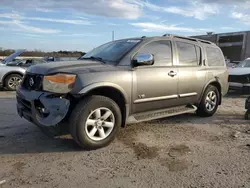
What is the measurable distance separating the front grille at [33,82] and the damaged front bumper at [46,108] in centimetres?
10

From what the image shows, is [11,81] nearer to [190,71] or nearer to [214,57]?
[190,71]

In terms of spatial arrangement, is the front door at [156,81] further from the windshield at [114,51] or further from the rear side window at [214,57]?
the rear side window at [214,57]

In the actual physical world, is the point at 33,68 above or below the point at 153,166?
above

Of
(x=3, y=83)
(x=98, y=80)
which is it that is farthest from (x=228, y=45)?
(x=98, y=80)

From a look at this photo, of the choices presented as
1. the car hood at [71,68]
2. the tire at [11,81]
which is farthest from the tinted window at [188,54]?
the tire at [11,81]

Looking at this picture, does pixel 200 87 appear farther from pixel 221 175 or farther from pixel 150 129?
pixel 221 175

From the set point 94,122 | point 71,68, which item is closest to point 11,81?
point 71,68

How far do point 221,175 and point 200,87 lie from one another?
2.74 m

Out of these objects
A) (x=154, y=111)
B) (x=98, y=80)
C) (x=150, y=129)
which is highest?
(x=98, y=80)

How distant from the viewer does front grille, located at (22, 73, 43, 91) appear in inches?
147

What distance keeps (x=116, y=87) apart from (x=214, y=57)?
3276 millimetres

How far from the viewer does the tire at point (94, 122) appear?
3553 mm

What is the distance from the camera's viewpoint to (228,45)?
121 ft

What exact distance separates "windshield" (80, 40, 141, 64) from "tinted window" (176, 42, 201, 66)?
3.52ft
